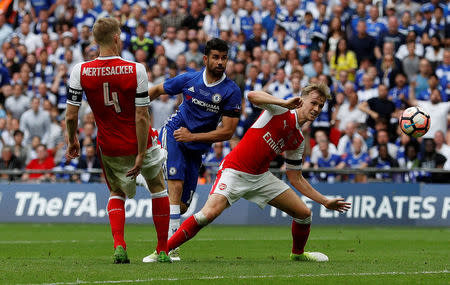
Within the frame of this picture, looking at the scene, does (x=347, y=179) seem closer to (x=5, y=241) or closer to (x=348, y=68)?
(x=348, y=68)

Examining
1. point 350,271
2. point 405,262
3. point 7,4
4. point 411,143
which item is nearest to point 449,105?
point 411,143

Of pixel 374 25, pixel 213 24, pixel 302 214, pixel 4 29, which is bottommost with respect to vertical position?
pixel 302 214

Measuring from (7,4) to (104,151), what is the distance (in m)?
19.3

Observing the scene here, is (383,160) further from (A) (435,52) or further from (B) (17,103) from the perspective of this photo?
(B) (17,103)

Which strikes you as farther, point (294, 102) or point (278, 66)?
point (278, 66)

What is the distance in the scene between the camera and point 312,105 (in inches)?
413

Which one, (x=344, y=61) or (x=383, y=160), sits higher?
(x=344, y=61)

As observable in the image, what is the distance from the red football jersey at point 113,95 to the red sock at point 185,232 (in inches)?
42.0

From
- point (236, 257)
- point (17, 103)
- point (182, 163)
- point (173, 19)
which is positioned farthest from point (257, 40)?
point (236, 257)

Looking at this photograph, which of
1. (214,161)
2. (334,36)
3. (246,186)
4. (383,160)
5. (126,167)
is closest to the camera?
(126,167)

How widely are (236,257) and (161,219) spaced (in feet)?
5.16

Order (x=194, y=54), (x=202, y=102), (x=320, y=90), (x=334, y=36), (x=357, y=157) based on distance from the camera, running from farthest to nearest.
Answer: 1. (x=194, y=54)
2. (x=334, y=36)
3. (x=357, y=157)
4. (x=202, y=102)
5. (x=320, y=90)

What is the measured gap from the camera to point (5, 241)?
14.8 metres

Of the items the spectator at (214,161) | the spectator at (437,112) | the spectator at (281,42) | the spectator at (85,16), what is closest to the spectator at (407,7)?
the spectator at (281,42)
